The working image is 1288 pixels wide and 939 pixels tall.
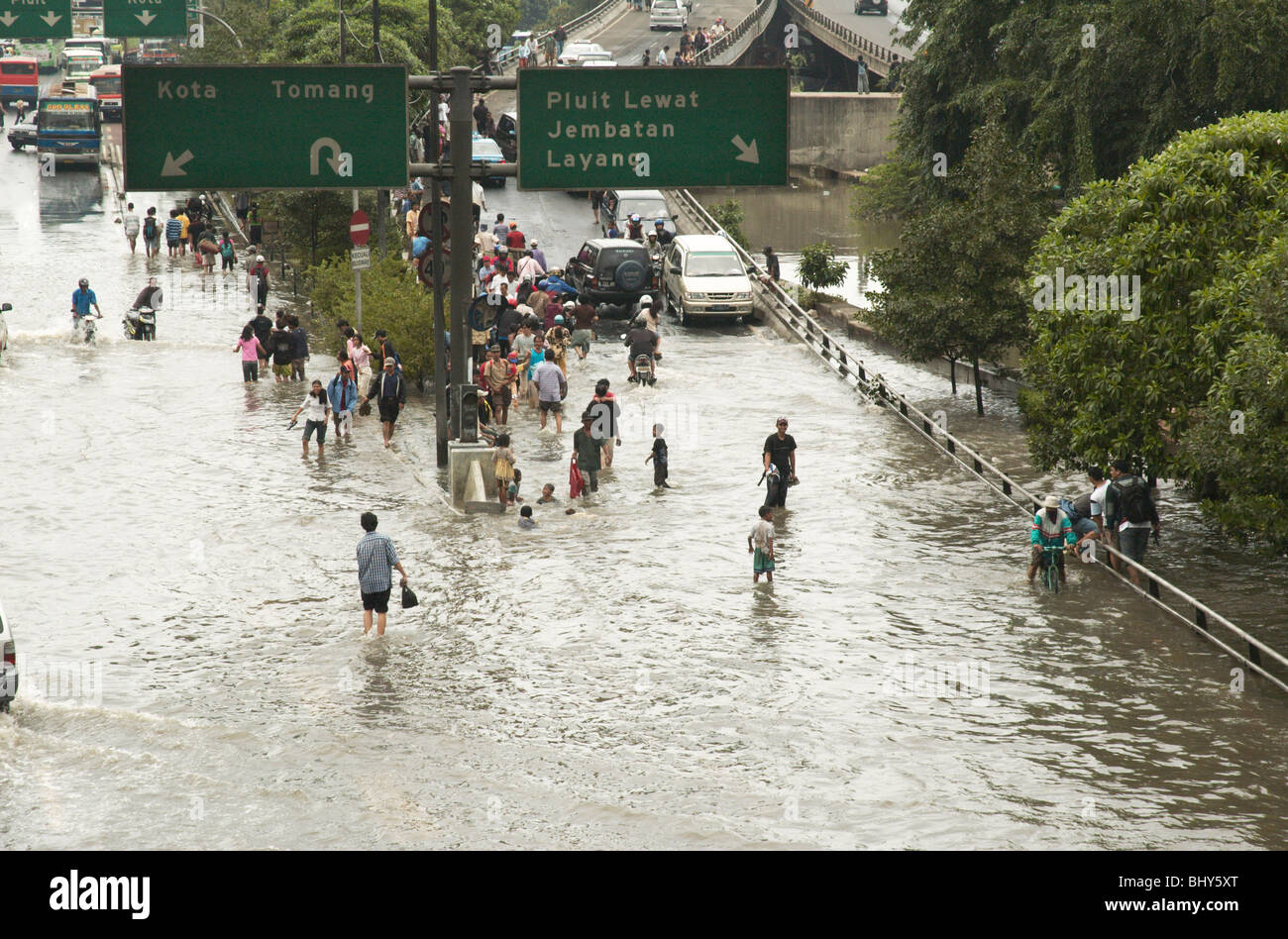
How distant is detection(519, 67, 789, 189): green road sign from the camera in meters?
19.8

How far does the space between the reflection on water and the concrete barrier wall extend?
1.43m

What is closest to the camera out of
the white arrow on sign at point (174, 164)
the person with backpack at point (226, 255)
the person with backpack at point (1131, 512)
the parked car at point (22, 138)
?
the white arrow on sign at point (174, 164)

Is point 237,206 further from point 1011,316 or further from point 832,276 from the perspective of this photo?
point 1011,316

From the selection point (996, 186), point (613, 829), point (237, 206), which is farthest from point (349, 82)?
point (237, 206)

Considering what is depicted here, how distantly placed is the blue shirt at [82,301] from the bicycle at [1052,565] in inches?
883

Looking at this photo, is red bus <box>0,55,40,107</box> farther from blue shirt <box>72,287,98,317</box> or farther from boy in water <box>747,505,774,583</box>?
boy in water <box>747,505,774,583</box>

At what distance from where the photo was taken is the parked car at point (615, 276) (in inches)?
1537

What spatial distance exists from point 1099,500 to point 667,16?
2965 inches

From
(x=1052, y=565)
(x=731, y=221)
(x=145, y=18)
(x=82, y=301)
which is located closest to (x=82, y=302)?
(x=82, y=301)

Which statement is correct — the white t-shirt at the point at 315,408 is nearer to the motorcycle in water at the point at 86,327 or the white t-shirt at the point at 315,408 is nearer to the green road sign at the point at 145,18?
the motorcycle in water at the point at 86,327

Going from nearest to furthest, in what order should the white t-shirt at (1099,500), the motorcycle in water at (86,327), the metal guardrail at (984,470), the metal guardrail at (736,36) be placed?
the metal guardrail at (984,470) < the white t-shirt at (1099,500) < the motorcycle in water at (86,327) < the metal guardrail at (736,36)

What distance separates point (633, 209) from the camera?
4862 centimetres

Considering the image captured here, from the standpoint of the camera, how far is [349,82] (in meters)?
20.0

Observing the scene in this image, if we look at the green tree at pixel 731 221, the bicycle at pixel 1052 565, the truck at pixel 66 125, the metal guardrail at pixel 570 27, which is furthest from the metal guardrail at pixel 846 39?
the bicycle at pixel 1052 565
